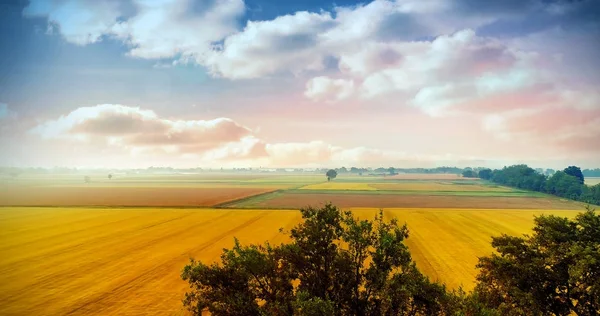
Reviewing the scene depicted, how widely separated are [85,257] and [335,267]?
4148cm

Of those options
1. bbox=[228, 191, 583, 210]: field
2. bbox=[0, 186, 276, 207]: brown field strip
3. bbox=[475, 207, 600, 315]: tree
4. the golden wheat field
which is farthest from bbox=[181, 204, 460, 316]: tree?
bbox=[0, 186, 276, 207]: brown field strip

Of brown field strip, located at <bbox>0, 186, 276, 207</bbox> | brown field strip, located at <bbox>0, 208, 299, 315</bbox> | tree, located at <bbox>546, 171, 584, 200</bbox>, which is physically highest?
tree, located at <bbox>546, 171, 584, 200</bbox>

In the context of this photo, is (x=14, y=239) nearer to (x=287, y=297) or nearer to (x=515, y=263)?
(x=287, y=297)

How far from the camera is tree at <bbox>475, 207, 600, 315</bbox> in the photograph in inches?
699

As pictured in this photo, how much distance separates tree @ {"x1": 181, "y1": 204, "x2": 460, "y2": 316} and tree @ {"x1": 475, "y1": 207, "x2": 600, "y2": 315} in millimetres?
5383

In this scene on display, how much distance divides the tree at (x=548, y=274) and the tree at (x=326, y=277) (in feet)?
17.7

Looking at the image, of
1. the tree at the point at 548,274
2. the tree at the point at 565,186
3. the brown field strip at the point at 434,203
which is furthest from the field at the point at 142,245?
the tree at the point at 565,186

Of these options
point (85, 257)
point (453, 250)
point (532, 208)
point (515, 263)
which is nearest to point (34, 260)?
point (85, 257)

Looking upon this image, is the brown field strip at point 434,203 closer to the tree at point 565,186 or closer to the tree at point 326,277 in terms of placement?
the tree at point 565,186

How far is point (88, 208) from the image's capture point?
9694 centimetres

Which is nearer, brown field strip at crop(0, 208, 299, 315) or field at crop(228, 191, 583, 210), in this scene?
brown field strip at crop(0, 208, 299, 315)

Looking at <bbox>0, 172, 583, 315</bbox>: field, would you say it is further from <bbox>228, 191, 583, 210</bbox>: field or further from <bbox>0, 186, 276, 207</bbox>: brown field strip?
<bbox>0, 186, 276, 207</bbox>: brown field strip

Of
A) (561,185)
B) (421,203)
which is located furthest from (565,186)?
(421,203)

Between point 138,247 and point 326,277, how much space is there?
41735mm
